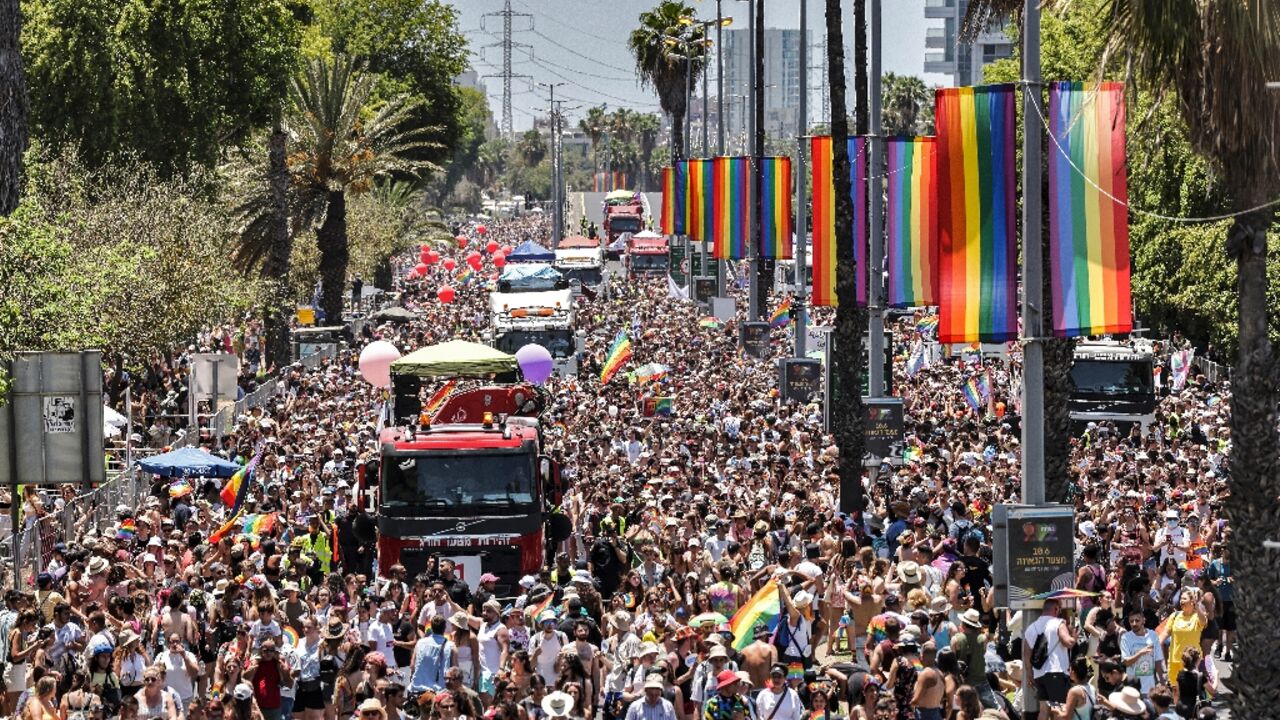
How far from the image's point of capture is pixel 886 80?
458 ft

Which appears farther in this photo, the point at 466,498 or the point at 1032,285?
the point at 466,498

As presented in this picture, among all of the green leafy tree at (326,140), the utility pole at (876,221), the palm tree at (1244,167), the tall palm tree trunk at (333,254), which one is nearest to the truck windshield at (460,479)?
the palm tree at (1244,167)

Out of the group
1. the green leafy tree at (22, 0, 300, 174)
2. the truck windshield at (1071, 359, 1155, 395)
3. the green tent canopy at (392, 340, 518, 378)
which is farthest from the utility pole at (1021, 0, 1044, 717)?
the green leafy tree at (22, 0, 300, 174)

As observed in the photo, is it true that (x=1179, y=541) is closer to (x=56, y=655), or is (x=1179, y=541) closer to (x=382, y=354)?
(x=56, y=655)

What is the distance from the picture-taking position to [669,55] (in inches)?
3329

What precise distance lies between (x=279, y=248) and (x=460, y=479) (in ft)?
113

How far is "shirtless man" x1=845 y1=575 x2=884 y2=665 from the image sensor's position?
19.3m

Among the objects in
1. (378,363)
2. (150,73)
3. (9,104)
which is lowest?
(378,363)

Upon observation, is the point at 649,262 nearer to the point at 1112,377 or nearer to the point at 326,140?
the point at 326,140

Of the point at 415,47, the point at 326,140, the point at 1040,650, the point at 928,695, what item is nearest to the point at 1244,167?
the point at 1040,650

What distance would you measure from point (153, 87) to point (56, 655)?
115 feet

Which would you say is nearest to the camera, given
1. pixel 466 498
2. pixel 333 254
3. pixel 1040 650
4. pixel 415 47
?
pixel 1040 650

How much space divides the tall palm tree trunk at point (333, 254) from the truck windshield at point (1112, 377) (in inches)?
1080

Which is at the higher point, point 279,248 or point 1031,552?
point 279,248
